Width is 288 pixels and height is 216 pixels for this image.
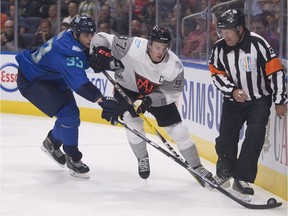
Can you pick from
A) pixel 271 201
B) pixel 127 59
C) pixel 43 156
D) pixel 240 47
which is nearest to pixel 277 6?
pixel 240 47

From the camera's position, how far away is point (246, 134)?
3.87 metres

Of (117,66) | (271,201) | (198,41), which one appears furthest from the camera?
(198,41)

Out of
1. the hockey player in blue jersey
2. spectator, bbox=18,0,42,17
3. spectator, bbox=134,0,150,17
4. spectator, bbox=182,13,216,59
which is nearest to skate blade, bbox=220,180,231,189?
the hockey player in blue jersey

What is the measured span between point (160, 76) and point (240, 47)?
490 millimetres

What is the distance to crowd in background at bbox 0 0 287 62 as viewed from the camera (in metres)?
4.59

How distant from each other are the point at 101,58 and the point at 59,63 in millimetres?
285

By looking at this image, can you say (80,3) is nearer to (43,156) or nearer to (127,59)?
(43,156)

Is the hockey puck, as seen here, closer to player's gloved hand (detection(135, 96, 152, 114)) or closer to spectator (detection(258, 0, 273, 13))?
player's gloved hand (detection(135, 96, 152, 114))

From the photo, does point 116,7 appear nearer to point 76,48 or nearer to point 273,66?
point 76,48

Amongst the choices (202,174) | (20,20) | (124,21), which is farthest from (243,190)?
(20,20)

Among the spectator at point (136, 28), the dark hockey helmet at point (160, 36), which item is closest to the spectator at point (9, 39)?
the spectator at point (136, 28)

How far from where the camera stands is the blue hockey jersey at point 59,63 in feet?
13.5

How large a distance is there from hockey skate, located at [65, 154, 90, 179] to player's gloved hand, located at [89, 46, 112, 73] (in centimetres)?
69

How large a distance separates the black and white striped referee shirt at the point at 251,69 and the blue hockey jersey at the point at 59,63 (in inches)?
29.8
